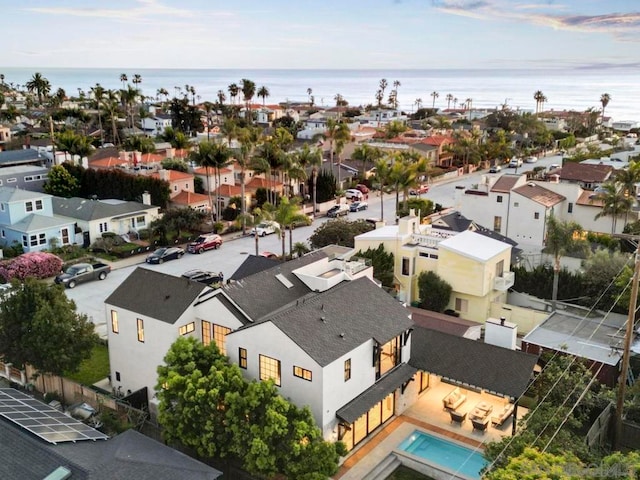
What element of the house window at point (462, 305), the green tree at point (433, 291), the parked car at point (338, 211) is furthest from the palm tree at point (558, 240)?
the parked car at point (338, 211)

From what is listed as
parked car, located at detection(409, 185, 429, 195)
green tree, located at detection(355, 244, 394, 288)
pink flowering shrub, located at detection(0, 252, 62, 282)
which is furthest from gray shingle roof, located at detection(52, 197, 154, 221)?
parked car, located at detection(409, 185, 429, 195)

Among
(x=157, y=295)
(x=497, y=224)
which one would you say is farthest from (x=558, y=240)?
(x=157, y=295)

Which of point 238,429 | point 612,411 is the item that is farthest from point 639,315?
point 238,429

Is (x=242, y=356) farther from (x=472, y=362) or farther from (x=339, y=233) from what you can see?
(x=339, y=233)

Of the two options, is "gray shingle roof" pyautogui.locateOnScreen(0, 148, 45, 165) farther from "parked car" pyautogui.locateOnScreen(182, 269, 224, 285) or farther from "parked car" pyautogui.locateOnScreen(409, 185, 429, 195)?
"parked car" pyautogui.locateOnScreen(409, 185, 429, 195)

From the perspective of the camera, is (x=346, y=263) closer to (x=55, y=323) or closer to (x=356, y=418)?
(x=356, y=418)

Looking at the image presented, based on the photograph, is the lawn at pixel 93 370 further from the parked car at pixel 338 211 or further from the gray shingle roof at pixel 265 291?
the parked car at pixel 338 211
